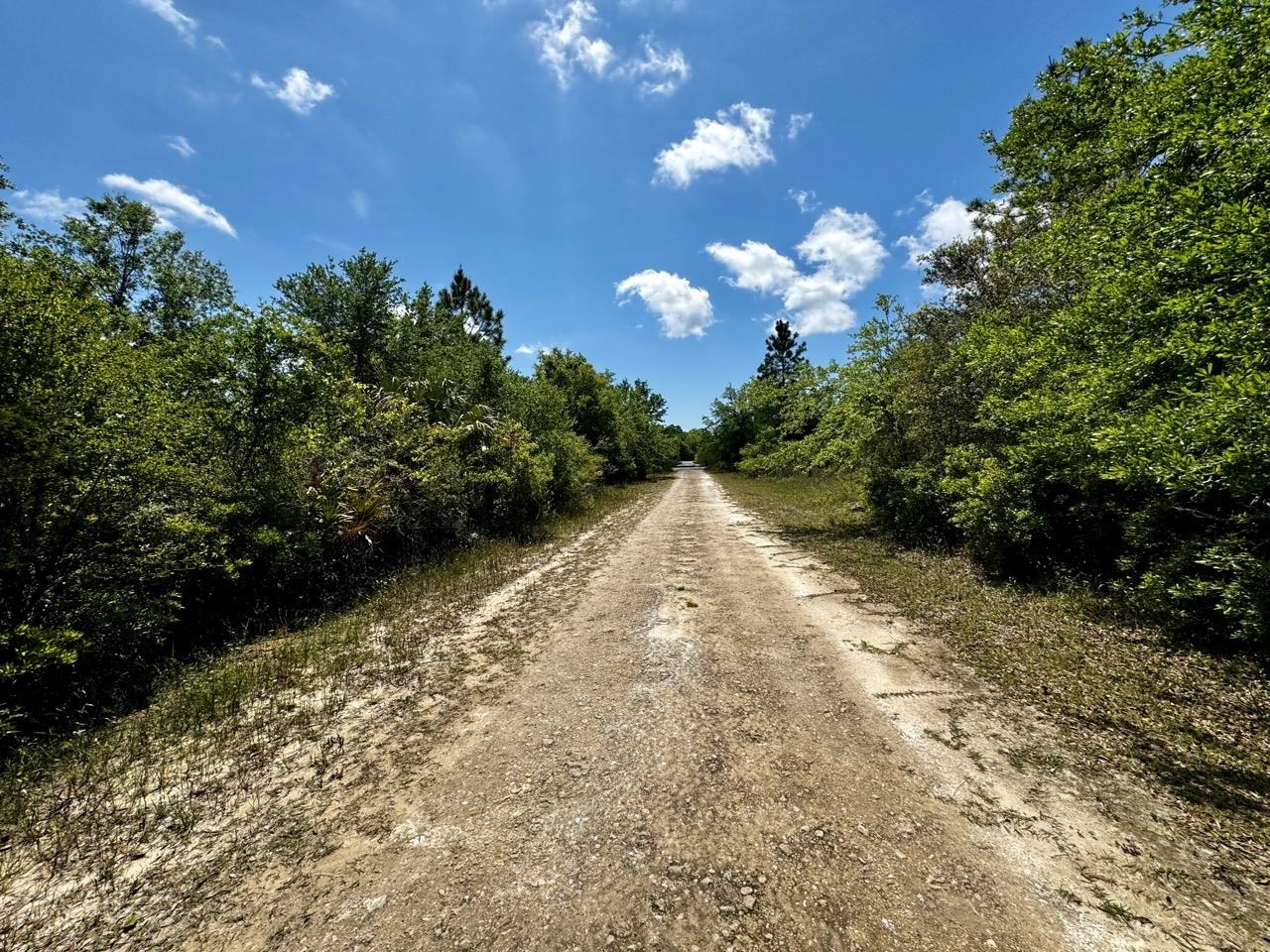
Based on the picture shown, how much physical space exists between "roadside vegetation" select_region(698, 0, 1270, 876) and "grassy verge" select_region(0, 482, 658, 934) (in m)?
6.36

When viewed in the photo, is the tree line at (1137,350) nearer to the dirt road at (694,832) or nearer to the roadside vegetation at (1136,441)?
the roadside vegetation at (1136,441)

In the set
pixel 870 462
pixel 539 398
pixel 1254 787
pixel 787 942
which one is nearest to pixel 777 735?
pixel 787 942

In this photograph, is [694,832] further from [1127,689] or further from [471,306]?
[471,306]

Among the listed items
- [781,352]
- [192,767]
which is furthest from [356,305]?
[781,352]

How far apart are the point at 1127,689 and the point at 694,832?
4.76 m

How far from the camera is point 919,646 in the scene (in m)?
5.79

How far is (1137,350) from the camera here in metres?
4.79

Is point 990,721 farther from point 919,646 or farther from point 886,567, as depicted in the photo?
point 886,567

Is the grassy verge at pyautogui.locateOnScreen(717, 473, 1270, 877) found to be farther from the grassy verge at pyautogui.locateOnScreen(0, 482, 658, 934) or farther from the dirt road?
the grassy verge at pyautogui.locateOnScreen(0, 482, 658, 934)

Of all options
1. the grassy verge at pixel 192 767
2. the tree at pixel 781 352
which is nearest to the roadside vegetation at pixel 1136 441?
the grassy verge at pixel 192 767

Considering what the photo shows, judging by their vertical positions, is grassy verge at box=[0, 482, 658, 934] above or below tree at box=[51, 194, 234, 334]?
below

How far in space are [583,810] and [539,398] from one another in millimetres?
18046

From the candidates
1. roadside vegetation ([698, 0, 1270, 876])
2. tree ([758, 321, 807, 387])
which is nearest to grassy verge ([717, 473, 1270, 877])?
roadside vegetation ([698, 0, 1270, 876])

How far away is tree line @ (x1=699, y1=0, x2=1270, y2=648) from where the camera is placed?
3961 millimetres
